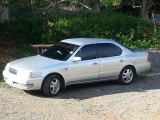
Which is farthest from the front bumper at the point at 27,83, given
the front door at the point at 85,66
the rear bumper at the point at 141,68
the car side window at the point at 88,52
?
the rear bumper at the point at 141,68

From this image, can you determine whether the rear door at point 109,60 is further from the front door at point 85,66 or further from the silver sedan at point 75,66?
the front door at point 85,66

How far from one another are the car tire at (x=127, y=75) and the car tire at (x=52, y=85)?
2.25 m

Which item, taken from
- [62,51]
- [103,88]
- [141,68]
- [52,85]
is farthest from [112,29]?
[52,85]

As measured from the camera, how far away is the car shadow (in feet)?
37.8

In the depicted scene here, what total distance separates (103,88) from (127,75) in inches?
40.7

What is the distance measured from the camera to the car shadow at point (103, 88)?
11.5 metres

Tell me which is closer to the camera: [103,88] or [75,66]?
[75,66]

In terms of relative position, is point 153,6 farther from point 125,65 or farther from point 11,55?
point 125,65

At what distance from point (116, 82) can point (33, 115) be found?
4242 millimetres

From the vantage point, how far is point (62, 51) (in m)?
12.2

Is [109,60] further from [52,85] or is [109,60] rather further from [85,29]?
[85,29]

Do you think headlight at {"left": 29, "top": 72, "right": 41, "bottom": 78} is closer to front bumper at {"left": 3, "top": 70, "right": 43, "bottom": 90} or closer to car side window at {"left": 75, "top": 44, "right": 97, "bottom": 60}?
front bumper at {"left": 3, "top": 70, "right": 43, "bottom": 90}

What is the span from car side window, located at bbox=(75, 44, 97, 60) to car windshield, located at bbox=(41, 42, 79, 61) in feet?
0.61

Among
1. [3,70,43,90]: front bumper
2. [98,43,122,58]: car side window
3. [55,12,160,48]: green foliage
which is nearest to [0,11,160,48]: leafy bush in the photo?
[55,12,160,48]: green foliage
